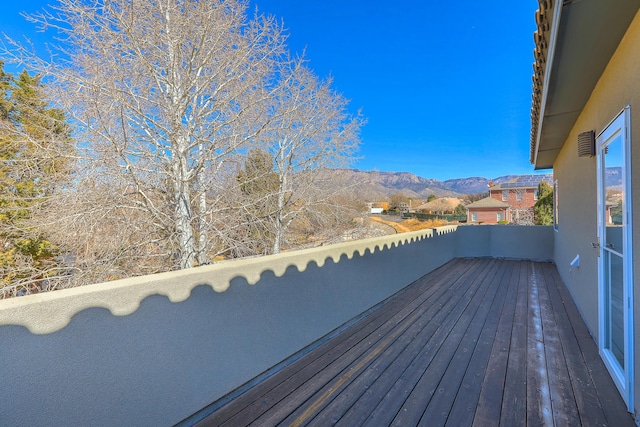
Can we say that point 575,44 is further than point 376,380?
No

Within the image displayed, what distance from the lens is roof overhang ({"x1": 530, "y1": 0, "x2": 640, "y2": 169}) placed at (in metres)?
1.73

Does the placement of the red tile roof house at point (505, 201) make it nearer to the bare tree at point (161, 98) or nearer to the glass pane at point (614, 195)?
the bare tree at point (161, 98)

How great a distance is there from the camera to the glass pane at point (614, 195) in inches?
87.0

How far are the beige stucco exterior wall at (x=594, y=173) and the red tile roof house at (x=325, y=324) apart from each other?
21 millimetres

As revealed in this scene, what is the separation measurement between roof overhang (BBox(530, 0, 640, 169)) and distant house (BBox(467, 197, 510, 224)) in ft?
110

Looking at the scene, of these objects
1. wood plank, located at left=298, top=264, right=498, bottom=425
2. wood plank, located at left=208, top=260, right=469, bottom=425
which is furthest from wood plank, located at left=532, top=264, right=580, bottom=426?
wood plank, located at left=208, top=260, right=469, bottom=425

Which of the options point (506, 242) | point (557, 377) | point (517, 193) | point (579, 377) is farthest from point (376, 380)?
point (517, 193)

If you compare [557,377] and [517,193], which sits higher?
[517,193]

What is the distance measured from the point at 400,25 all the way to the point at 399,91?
6.54 metres

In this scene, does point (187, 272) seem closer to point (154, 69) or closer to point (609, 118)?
point (609, 118)

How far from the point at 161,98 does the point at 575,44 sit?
5779 millimetres

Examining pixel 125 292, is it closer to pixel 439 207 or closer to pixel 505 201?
pixel 505 201

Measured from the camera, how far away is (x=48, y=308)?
1.32m

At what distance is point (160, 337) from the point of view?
1.74m
